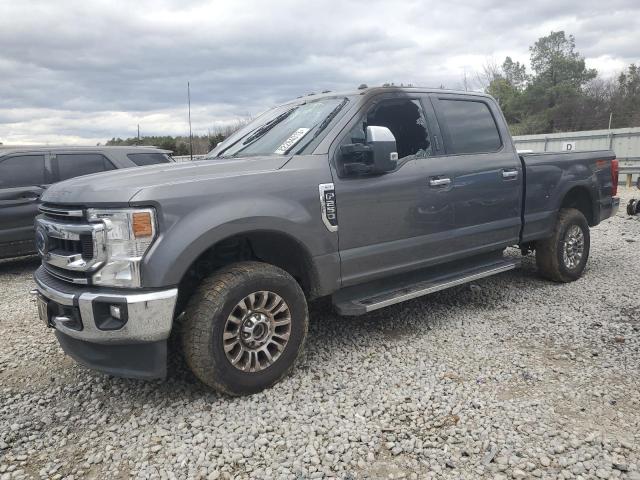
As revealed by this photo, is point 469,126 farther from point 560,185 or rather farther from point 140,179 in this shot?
point 140,179

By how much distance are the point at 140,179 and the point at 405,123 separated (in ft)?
7.25

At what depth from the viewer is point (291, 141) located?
145 inches

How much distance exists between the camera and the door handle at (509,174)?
4.67 metres

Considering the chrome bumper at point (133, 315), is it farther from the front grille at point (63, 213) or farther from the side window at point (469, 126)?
the side window at point (469, 126)

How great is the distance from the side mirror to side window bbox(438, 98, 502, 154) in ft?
3.38

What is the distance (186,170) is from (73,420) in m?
1.66

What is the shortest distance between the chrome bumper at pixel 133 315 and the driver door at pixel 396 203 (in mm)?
1278

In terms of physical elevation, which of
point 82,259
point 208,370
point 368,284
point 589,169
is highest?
point 589,169

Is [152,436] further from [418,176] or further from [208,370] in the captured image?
[418,176]

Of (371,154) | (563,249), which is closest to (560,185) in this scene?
(563,249)

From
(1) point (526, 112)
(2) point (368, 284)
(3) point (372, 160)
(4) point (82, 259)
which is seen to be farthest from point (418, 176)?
(1) point (526, 112)

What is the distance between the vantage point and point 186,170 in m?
3.11

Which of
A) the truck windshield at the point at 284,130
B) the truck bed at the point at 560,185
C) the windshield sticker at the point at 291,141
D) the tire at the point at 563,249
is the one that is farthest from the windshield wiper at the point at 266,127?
the tire at the point at 563,249

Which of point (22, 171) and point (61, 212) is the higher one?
point (22, 171)
